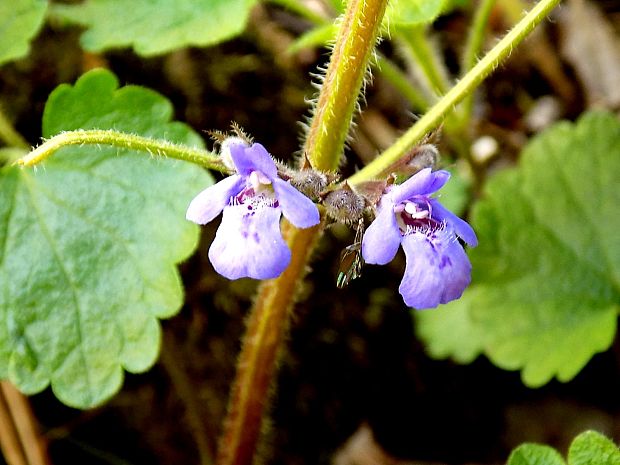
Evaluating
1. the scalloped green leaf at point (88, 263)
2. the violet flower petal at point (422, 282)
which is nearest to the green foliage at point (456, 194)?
the scalloped green leaf at point (88, 263)

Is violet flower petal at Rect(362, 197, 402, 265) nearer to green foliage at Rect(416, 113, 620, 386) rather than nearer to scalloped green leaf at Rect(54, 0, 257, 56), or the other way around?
scalloped green leaf at Rect(54, 0, 257, 56)

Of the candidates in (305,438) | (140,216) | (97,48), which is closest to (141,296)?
(140,216)

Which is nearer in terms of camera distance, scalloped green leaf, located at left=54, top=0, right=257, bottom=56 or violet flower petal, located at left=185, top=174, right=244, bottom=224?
violet flower petal, located at left=185, top=174, right=244, bottom=224

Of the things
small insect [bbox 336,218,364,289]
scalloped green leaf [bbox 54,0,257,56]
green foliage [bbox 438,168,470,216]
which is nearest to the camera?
small insect [bbox 336,218,364,289]

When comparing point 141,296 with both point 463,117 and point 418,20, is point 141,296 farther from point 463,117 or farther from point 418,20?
point 463,117

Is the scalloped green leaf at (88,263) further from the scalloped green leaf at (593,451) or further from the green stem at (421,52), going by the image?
the scalloped green leaf at (593,451)

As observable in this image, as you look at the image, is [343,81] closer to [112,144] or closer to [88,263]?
[112,144]

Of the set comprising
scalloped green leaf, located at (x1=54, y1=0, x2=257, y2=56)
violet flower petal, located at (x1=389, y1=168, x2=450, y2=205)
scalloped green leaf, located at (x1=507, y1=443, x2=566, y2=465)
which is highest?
scalloped green leaf, located at (x1=54, y1=0, x2=257, y2=56)

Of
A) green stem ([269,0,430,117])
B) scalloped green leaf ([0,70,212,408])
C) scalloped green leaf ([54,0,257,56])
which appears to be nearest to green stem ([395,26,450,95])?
green stem ([269,0,430,117])
